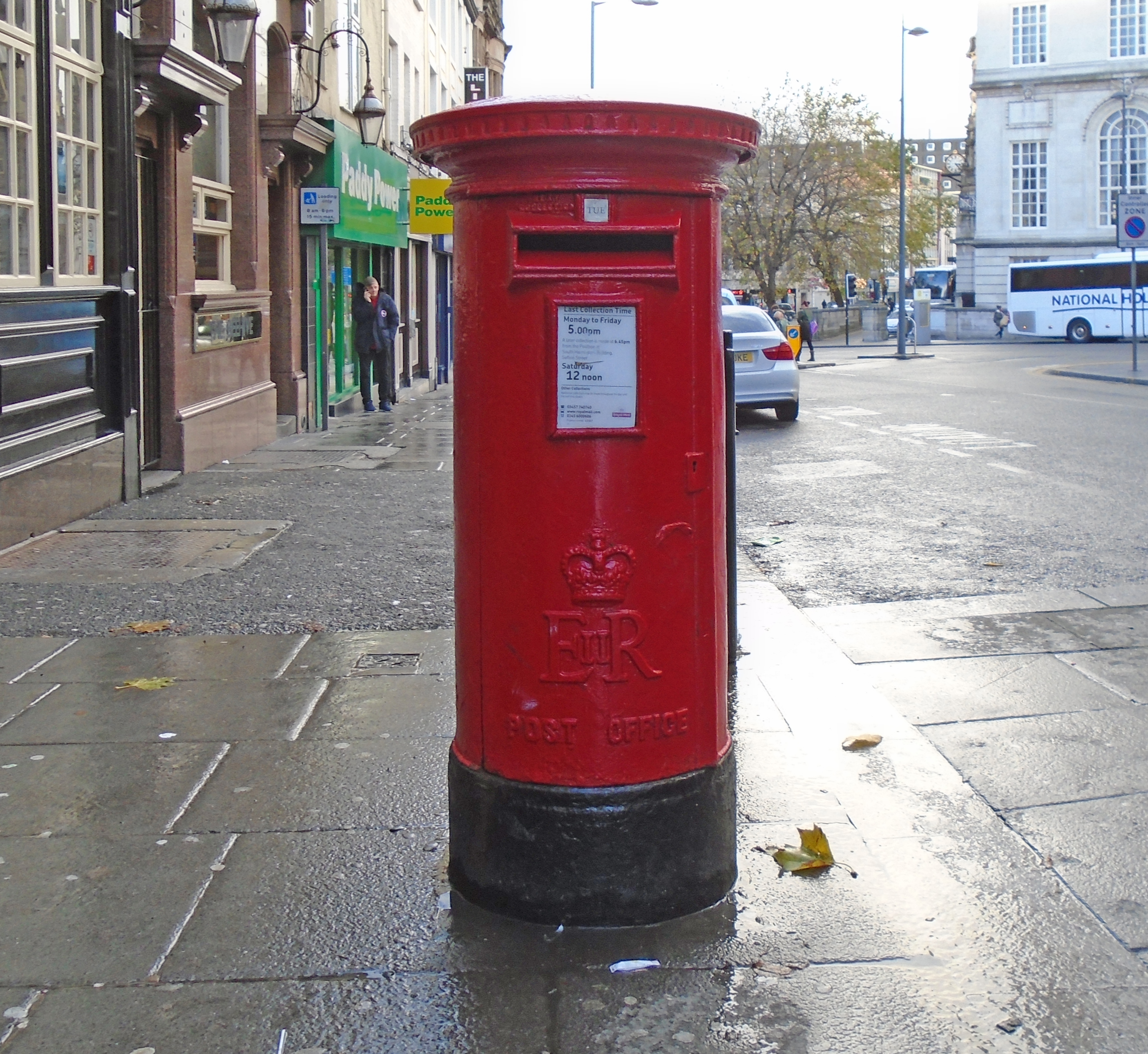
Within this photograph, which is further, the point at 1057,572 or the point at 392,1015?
the point at 1057,572

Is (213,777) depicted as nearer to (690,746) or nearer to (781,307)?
(690,746)

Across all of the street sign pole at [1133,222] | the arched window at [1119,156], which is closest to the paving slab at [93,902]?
the street sign pole at [1133,222]

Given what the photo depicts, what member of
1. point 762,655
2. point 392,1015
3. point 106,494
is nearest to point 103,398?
point 106,494

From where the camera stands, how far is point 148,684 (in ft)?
18.1

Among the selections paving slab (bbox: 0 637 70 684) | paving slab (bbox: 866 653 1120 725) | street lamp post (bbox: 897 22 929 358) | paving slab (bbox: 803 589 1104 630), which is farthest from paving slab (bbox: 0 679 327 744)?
street lamp post (bbox: 897 22 929 358)

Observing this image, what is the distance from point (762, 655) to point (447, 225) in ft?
55.3

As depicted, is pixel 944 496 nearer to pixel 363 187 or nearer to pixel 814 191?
pixel 363 187

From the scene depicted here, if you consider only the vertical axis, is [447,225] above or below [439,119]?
above

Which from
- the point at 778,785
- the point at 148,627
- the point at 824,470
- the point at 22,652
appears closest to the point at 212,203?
the point at 824,470

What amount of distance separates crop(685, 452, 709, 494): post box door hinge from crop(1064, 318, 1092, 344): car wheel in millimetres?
54683

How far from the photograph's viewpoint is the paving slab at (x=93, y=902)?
3.20 meters

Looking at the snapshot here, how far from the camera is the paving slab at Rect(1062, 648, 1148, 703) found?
5.52 metres

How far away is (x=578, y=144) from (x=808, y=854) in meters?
1.93

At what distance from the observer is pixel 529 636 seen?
3.37 metres
